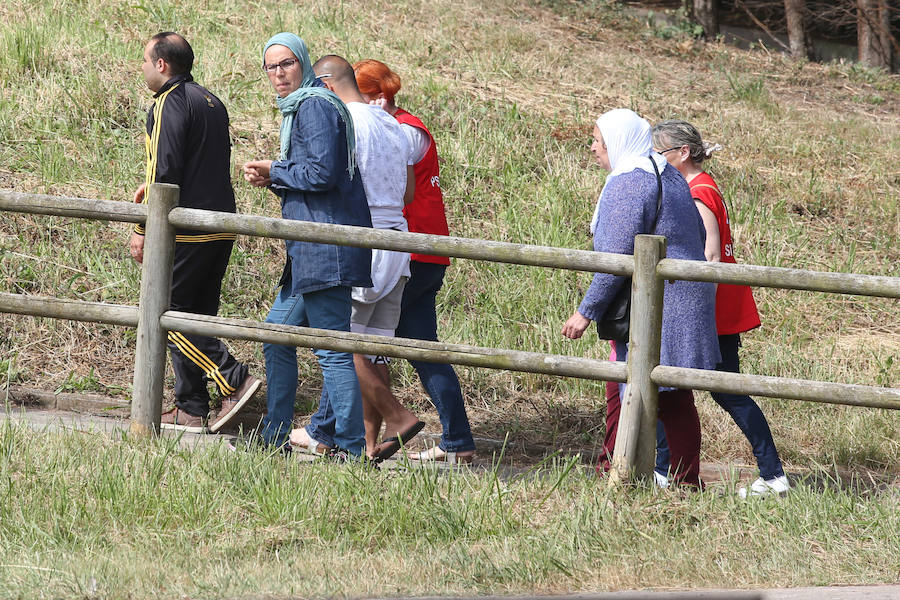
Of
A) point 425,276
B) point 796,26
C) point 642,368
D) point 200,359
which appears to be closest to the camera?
point 642,368

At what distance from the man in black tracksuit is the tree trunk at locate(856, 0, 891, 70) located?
1165 centimetres

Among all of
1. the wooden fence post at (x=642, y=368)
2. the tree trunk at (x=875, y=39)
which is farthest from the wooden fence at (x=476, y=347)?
the tree trunk at (x=875, y=39)

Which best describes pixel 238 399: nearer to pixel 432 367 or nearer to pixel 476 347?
pixel 432 367

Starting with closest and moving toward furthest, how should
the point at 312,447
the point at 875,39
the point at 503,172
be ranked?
the point at 312,447
the point at 503,172
the point at 875,39

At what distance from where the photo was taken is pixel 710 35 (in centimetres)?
1577

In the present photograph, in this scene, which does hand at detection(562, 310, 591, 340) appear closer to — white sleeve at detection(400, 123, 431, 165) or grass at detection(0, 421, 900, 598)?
grass at detection(0, 421, 900, 598)

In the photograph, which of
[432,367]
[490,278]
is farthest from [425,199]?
[490,278]

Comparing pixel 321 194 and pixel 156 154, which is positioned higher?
pixel 156 154

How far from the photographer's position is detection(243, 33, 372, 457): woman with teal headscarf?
4590 millimetres

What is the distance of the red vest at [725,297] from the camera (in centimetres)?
509

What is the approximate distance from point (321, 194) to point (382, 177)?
15.6 inches

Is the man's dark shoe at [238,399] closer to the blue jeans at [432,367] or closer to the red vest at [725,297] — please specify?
the blue jeans at [432,367]

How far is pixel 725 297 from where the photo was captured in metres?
5.10

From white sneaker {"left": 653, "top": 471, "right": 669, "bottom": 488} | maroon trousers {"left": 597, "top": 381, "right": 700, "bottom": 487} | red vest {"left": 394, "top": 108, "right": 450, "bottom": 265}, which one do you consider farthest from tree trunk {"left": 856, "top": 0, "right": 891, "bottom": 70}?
white sneaker {"left": 653, "top": 471, "right": 669, "bottom": 488}
